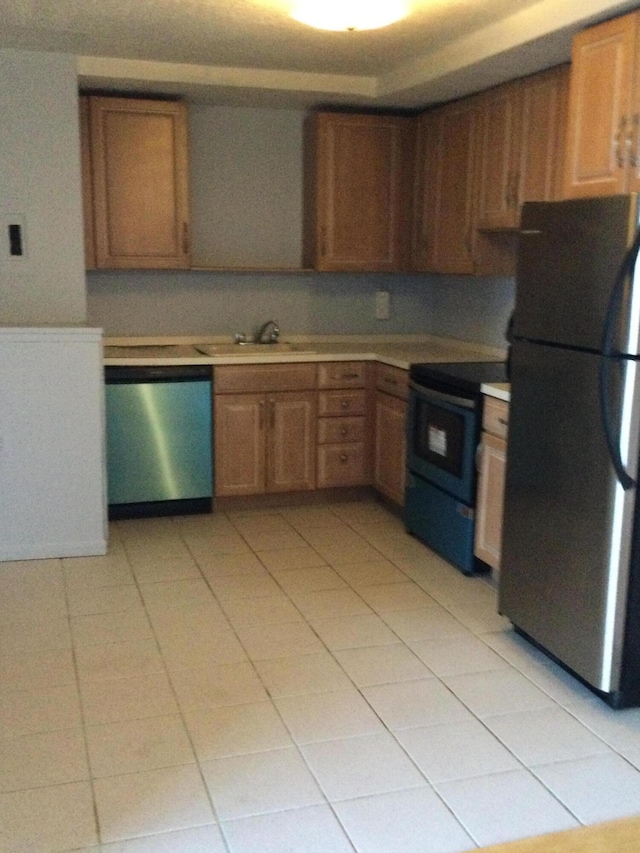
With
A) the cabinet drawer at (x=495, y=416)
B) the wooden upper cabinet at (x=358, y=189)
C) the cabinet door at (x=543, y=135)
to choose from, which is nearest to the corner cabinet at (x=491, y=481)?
the cabinet drawer at (x=495, y=416)

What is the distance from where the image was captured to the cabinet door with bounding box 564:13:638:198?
9.16 ft

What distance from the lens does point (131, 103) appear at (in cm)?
432

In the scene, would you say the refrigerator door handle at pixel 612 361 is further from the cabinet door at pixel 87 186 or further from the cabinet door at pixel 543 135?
the cabinet door at pixel 87 186

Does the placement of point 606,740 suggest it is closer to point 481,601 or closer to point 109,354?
point 481,601

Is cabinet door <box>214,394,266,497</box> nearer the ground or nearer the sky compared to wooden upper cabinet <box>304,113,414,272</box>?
nearer the ground

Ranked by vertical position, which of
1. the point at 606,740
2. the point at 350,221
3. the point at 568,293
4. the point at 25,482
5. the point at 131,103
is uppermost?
the point at 131,103

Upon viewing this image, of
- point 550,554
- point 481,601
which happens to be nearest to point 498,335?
point 481,601

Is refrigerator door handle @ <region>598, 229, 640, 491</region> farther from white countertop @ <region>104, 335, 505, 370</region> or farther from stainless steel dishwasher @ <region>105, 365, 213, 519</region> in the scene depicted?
stainless steel dishwasher @ <region>105, 365, 213, 519</region>

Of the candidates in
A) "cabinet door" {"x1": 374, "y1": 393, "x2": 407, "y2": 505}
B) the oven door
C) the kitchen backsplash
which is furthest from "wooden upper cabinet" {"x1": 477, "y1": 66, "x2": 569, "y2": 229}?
"cabinet door" {"x1": 374, "y1": 393, "x2": 407, "y2": 505}

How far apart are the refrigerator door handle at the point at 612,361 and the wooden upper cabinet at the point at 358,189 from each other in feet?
8.34

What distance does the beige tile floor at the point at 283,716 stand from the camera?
210cm

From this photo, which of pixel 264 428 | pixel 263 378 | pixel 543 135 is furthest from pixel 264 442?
pixel 543 135

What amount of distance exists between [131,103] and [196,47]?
2.25 ft

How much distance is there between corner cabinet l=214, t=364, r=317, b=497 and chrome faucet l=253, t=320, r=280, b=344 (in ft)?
1.49
